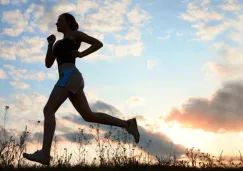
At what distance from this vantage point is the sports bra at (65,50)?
555 centimetres

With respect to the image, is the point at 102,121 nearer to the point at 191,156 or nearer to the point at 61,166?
the point at 61,166

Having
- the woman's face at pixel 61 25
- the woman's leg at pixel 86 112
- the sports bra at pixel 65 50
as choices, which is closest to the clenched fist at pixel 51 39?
the woman's face at pixel 61 25

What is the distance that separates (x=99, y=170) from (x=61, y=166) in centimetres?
105

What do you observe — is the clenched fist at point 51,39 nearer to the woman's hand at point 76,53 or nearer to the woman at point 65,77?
the woman at point 65,77

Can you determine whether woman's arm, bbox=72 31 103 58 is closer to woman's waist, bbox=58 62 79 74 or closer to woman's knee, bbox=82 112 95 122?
woman's waist, bbox=58 62 79 74

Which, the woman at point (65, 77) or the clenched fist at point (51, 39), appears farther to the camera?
the clenched fist at point (51, 39)

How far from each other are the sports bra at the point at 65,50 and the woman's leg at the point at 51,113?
1.44 feet

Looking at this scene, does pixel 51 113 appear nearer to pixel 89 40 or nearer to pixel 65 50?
pixel 65 50

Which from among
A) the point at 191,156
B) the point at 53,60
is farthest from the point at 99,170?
the point at 191,156

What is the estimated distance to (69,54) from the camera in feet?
18.2

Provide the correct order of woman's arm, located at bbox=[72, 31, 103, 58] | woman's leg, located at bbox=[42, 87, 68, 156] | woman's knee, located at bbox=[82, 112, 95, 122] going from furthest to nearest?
woman's knee, located at bbox=[82, 112, 95, 122]
woman's arm, located at bbox=[72, 31, 103, 58]
woman's leg, located at bbox=[42, 87, 68, 156]

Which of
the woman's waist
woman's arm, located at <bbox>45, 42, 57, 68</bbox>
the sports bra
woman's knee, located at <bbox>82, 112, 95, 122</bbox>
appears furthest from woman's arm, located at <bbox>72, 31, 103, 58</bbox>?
woman's knee, located at <bbox>82, 112, 95, 122</bbox>

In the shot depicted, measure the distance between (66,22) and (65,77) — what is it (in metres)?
0.96

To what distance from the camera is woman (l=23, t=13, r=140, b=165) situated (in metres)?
5.46
